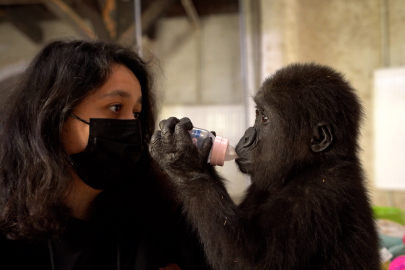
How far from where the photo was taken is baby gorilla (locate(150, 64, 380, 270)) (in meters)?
1.10

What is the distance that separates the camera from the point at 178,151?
46.3 inches

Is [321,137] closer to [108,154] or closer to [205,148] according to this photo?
[205,148]

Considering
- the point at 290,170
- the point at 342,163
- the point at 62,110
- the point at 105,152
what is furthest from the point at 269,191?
the point at 62,110

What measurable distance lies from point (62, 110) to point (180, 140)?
515mm

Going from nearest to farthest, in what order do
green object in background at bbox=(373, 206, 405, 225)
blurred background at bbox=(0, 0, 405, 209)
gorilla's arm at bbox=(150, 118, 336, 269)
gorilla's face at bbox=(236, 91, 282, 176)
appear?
gorilla's arm at bbox=(150, 118, 336, 269)
gorilla's face at bbox=(236, 91, 282, 176)
green object in background at bbox=(373, 206, 405, 225)
blurred background at bbox=(0, 0, 405, 209)

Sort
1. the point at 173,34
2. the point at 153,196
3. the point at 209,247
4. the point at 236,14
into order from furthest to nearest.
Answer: the point at 173,34 → the point at 236,14 → the point at 153,196 → the point at 209,247

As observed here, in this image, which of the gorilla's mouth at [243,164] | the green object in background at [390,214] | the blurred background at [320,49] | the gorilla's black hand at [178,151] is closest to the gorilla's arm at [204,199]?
the gorilla's black hand at [178,151]

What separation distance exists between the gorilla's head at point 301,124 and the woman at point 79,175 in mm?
485

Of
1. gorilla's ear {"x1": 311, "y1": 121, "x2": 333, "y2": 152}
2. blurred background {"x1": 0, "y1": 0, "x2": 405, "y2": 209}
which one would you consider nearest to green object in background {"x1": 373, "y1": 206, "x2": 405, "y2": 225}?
blurred background {"x1": 0, "y1": 0, "x2": 405, "y2": 209}

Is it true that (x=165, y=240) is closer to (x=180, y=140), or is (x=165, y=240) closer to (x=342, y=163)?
(x=180, y=140)

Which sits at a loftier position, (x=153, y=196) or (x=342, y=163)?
(x=342, y=163)

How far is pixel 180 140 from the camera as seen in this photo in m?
1.18

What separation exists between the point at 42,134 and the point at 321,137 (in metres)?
1.07

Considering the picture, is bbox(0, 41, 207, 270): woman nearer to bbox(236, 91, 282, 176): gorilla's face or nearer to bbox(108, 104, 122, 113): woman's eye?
bbox(108, 104, 122, 113): woman's eye
